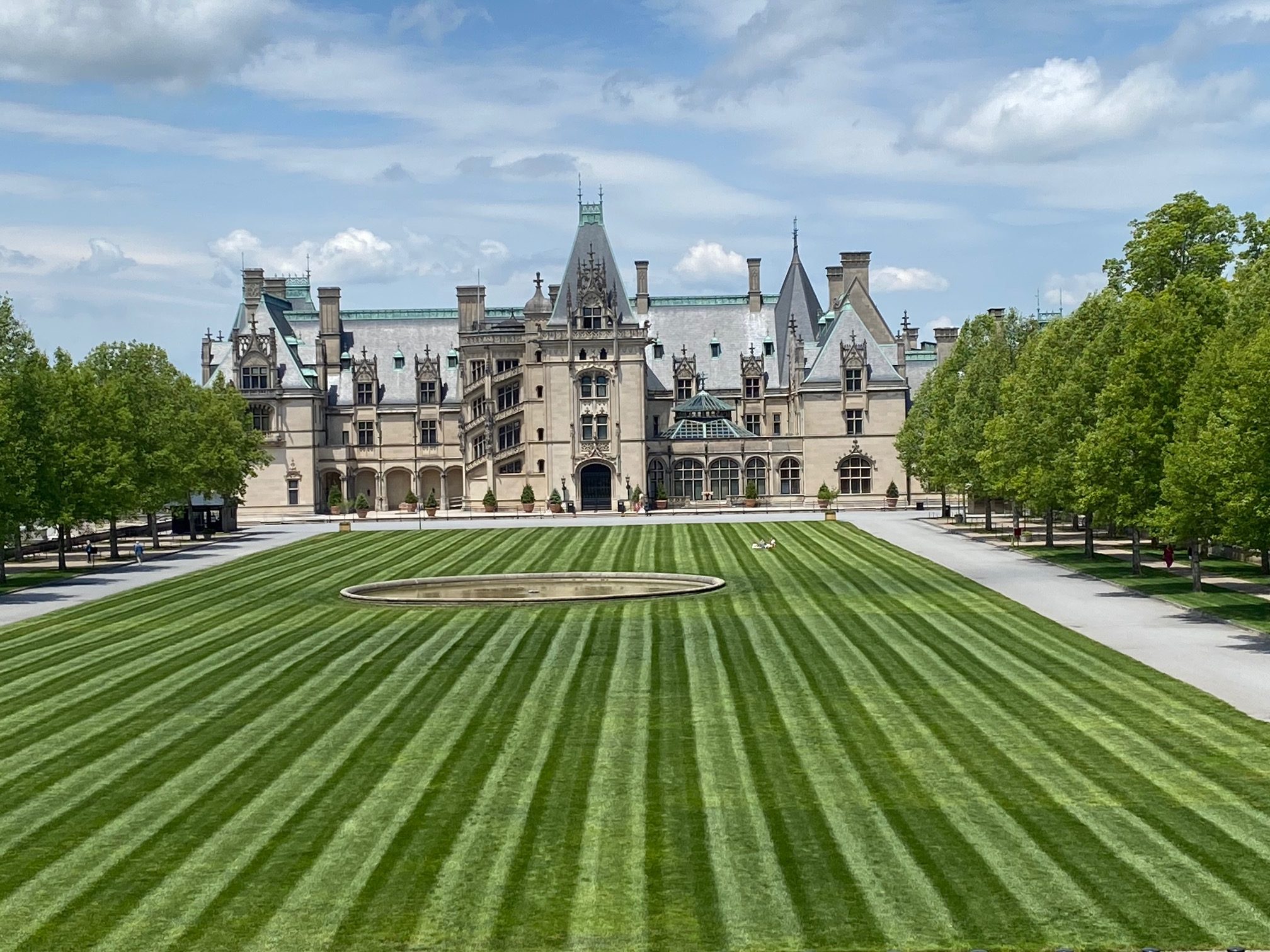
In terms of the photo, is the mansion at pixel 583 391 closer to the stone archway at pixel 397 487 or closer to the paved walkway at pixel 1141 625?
the stone archway at pixel 397 487

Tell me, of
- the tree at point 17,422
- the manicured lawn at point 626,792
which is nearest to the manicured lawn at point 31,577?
the tree at point 17,422

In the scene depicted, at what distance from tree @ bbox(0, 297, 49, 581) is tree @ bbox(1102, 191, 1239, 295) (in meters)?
45.9

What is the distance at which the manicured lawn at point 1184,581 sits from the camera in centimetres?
3950

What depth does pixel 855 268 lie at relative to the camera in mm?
120938

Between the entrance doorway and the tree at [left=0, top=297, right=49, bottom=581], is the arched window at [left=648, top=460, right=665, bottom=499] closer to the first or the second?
the entrance doorway

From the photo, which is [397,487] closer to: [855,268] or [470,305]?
[470,305]

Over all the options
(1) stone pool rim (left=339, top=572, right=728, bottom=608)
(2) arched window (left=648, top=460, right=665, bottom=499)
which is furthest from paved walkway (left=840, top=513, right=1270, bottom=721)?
(2) arched window (left=648, top=460, right=665, bottom=499)

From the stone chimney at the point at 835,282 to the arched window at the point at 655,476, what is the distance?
895 inches

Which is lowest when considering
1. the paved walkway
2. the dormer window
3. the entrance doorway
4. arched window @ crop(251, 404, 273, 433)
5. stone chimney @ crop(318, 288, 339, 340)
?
the paved walkway

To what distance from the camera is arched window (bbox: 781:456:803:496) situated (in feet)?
364

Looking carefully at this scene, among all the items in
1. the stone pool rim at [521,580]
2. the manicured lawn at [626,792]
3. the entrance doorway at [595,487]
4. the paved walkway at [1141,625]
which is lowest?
the manicured lawn at [626,792]

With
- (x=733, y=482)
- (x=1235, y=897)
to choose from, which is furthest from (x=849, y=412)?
(x=1235, y=897)

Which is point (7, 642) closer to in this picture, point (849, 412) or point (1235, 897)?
point (1235, 897)

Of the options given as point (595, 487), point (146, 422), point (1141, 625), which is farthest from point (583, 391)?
point (1141, 625)
